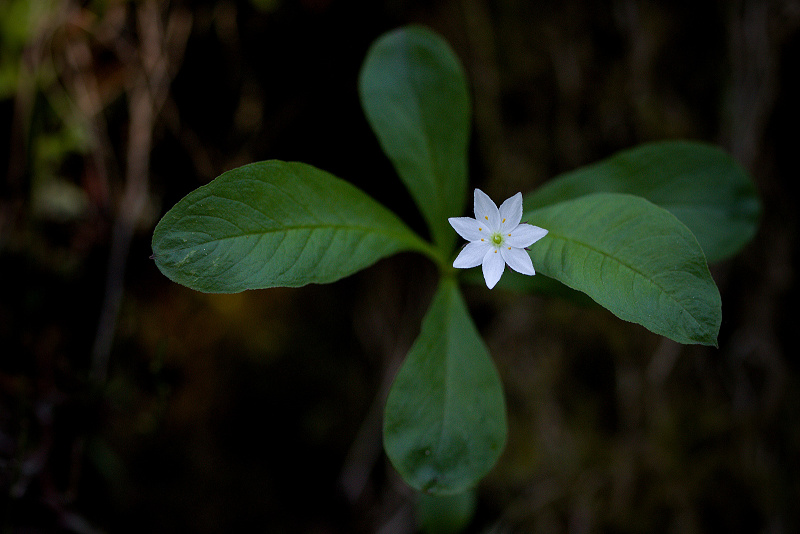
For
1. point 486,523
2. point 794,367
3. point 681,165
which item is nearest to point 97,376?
point 486,523

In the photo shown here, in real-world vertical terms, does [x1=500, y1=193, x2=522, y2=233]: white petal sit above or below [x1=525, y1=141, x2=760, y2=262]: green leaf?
above

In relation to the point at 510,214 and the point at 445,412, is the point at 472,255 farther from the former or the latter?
the point at 445,412

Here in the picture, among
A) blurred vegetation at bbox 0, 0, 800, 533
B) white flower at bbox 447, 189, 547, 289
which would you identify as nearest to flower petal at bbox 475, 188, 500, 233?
white flower at bbox 447, 189, 547, 289

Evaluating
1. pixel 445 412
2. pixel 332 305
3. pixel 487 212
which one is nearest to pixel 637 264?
pixel 487 212

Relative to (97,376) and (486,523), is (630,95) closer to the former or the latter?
(486,523)

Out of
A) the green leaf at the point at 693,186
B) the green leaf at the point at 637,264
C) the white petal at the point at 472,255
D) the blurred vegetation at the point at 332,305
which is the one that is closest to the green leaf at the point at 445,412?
the white petal at the point at 472,255

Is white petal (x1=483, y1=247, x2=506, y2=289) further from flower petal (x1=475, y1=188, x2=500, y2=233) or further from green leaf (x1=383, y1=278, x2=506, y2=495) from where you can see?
green leaf (x1=383, y1=278, x2=506, y2=495)
